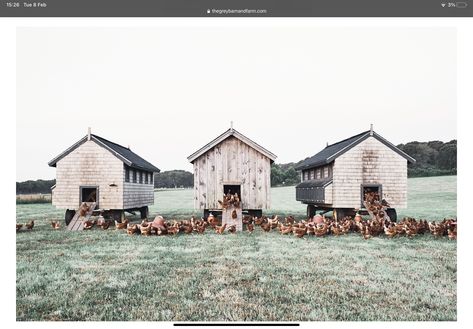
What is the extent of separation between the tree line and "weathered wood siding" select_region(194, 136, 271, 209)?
6820 mm

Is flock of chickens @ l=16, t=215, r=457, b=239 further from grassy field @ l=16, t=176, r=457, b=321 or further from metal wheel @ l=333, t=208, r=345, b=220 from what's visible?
metal wheel @ l=333, t=208, r=345, b=220

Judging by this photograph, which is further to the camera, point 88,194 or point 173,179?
point 173,179

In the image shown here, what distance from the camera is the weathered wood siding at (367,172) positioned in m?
18.5

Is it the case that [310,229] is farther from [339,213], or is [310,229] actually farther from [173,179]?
[173,179]

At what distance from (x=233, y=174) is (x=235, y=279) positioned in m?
10.2

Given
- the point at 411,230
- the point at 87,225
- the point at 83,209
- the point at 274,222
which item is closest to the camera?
the point at 411,230

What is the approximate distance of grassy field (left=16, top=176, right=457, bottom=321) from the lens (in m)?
6.77

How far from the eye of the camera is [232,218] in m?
17.0

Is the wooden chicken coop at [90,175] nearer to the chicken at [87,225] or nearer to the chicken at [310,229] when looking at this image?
the chicken at [87,225]

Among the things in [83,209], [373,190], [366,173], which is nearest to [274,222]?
[366,173]

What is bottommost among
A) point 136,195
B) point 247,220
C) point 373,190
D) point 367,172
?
point 247,220

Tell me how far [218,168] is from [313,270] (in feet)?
32.5
